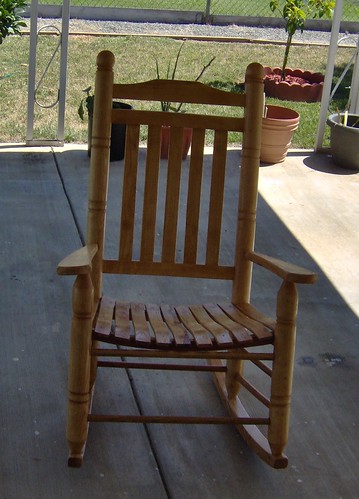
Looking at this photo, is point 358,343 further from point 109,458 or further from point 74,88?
point 74,88

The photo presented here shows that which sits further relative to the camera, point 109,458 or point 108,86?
point 108,86

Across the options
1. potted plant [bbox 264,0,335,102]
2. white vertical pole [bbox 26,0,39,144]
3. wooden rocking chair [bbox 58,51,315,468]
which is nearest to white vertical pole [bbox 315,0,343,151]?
potted plant [bbox 264,0,335,102]

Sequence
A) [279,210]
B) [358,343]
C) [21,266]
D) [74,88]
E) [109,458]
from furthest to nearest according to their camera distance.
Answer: [74,88]
[279,210]
[21,266]
[358,343]
[109,458]

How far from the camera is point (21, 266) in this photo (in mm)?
4125

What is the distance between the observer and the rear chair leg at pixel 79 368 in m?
2.53

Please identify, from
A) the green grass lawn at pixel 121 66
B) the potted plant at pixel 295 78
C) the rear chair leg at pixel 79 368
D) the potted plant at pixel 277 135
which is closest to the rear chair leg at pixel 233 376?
the rear chair leg at pixel 79 368

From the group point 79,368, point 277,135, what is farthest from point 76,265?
point 277,135

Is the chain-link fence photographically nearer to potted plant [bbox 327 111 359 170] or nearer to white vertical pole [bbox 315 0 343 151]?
white vertical pole [bbox 315 0 343 151]

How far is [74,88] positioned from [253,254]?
5273 millimetres

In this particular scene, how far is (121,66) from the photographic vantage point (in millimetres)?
8836

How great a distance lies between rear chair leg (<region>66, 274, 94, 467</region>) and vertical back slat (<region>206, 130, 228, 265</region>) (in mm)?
689

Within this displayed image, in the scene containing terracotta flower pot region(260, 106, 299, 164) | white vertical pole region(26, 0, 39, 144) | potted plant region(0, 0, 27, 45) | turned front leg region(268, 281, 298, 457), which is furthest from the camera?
terracotta flower pot region(260, 106, 299, 164)

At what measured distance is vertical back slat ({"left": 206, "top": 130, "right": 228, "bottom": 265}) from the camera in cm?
310

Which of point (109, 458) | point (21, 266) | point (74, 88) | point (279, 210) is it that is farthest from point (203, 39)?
point (109, 458)
